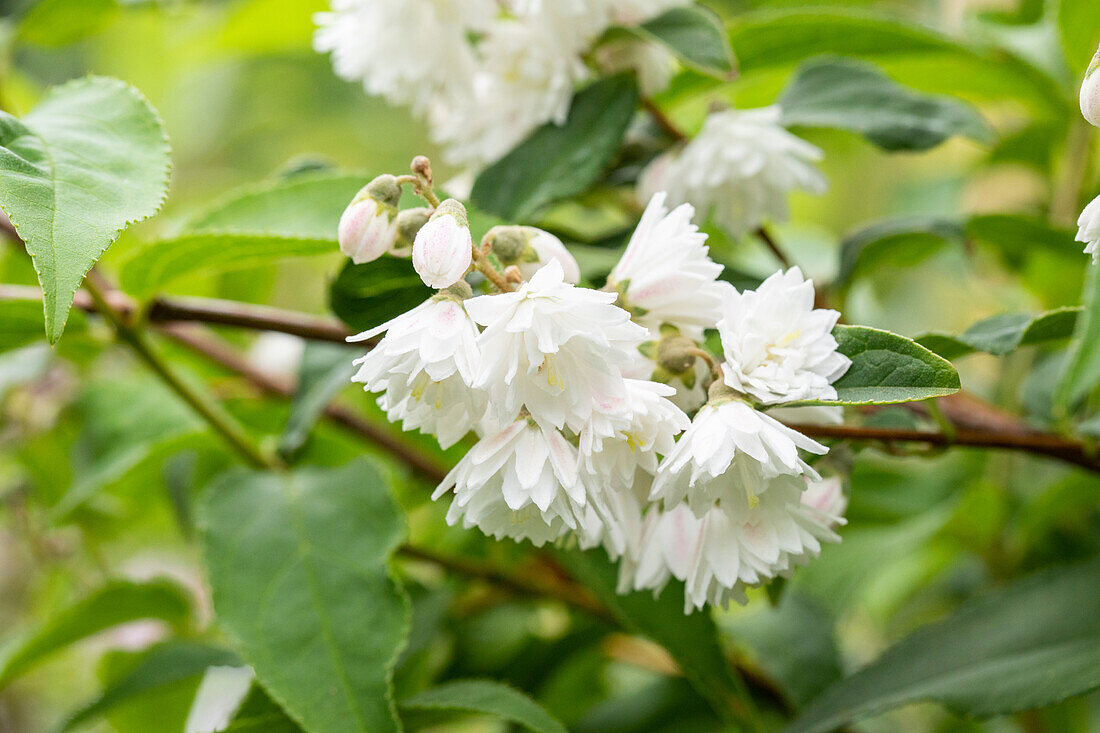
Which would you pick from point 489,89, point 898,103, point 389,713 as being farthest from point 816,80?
point 389,713

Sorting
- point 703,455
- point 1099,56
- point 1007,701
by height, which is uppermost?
point 1099,56

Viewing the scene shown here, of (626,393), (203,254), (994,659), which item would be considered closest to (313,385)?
(203,254)

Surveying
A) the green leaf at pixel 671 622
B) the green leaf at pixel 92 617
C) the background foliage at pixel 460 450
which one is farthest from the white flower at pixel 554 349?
the green leaf at pixel 92 617

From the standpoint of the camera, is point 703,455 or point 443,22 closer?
point 703,455

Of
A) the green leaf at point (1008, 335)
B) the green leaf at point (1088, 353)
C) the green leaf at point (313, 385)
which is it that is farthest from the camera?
the green leaf at point (313, 385)

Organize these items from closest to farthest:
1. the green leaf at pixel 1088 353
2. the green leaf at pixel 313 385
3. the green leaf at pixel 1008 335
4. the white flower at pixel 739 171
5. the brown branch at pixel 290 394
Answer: the green leaf at pixel 1088 353, the green leaf at pixel 1008 335, the white flower at pixel 739 171, the green leaf at pixel 313 385, the brown branch at pixel 290 394

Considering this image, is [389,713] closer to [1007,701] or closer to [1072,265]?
[1007,701]

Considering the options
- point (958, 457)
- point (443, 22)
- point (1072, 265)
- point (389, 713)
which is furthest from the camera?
point (958, 457)

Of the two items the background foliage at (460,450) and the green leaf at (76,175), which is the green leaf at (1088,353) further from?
the green leaf at (76,175)
